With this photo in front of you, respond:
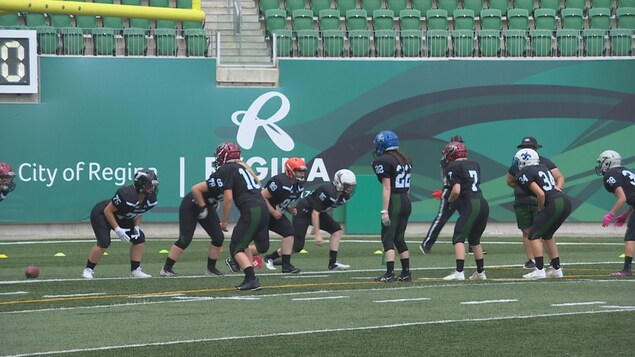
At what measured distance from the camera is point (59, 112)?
88.4ft

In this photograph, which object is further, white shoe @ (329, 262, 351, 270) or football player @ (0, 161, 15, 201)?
white shoe @ (329, 262, 351, 270)

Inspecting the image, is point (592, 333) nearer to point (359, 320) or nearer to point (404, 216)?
point (359, 320)

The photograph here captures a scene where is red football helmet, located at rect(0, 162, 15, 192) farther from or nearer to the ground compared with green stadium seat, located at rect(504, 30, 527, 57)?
nearer to the ground

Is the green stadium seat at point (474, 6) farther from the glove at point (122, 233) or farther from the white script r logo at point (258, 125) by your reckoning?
the glove at point (122, 233)

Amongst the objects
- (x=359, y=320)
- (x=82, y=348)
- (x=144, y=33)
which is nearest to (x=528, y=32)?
(x=144, y=33)

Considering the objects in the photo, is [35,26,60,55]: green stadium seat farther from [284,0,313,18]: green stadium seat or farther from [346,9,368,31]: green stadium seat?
[346,9,368,31]: green stadium seat

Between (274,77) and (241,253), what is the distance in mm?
14281

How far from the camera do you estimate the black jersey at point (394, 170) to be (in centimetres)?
1520

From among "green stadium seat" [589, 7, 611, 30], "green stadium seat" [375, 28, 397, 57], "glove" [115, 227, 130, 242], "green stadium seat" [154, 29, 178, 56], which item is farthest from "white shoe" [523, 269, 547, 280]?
"green stadium seat" [589, 7, 611, 30]

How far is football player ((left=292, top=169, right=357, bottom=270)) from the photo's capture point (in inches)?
714

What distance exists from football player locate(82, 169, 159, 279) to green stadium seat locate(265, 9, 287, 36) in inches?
517

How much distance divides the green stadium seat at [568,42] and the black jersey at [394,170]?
14.1 m

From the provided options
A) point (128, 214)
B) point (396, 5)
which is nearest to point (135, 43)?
point (396, 5)

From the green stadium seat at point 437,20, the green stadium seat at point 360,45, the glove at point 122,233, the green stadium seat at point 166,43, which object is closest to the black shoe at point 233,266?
the glove at point 122,233
